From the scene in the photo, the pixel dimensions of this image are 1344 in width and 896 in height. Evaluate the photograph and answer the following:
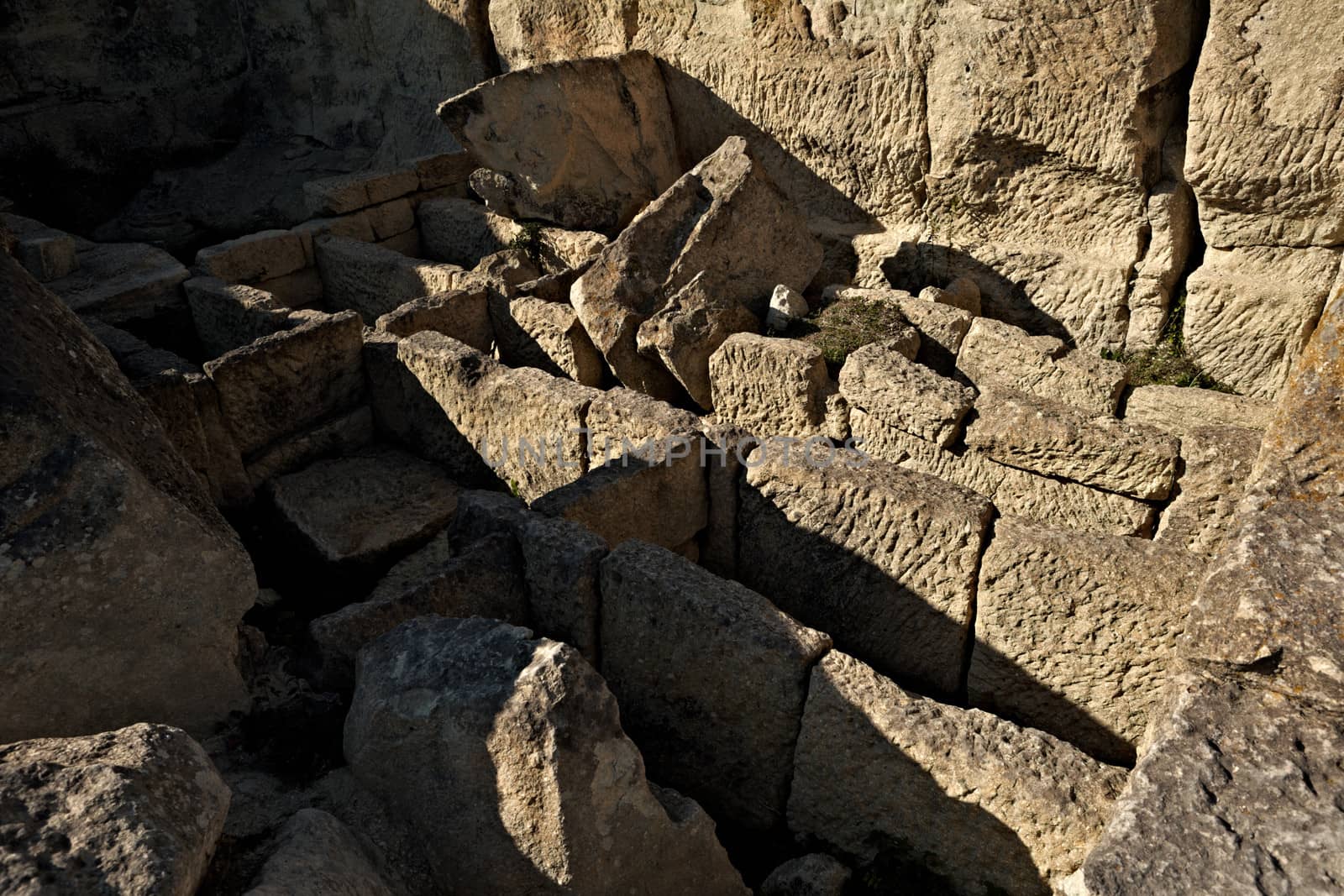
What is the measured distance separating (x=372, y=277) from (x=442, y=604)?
16.3ft

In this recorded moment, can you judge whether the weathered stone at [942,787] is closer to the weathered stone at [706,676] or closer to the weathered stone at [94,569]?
the weathered stone at [706,676]

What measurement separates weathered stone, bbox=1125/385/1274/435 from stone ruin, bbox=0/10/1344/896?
0.02 metres

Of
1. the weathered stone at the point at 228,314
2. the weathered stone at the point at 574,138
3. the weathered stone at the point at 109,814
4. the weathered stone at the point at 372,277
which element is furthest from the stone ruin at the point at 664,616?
the weathered stone at the point at 574,138

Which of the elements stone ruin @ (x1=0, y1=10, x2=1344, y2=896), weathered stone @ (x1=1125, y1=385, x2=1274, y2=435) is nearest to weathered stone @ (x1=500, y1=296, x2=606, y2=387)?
stone ruin @ (x1=0, y1=10, x2=1344, y2=896)

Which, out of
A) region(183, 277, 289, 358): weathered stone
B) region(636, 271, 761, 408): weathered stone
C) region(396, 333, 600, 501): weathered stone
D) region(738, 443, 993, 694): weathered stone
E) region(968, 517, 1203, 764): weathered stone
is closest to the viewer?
region(968, 517, 1203, 764): weathered stone

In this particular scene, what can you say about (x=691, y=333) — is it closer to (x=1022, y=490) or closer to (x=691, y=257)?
(x=691, y=257)

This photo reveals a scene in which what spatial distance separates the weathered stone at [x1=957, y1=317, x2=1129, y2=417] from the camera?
17.5 feet

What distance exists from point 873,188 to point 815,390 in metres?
2.98

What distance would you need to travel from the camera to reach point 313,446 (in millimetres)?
5754

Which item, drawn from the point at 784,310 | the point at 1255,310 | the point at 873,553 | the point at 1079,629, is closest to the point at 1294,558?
the point at 1079,629

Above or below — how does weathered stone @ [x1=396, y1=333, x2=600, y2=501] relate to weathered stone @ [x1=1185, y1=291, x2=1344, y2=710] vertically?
below

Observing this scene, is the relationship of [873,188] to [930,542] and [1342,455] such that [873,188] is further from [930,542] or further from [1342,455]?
[1342,455]

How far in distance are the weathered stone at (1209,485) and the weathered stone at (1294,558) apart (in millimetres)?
1372

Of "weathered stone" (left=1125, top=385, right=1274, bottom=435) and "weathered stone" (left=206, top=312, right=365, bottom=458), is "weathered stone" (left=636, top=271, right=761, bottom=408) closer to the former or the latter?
"weathered stone" (left=206, top=312, right=365, bottom=458)
